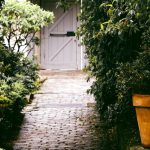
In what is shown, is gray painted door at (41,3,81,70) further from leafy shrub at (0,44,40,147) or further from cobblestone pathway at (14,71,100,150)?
leafy shrub at (0,44,40,147)

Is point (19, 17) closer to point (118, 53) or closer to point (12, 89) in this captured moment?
point (12, 89)

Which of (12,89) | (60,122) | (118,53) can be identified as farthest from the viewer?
(60,122)

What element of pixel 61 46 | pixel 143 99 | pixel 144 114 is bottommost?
pixel 144 114

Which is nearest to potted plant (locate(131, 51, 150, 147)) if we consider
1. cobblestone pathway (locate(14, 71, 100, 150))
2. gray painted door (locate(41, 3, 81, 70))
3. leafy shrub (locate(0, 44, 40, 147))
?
cobblestone pathway (locate(14, 71, 100, 150))

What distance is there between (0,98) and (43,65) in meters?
11.1

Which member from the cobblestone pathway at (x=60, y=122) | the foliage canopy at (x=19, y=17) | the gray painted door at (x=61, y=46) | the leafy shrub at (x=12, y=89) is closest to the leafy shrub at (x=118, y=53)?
the cobblestone pathway at (x=60, y=122)

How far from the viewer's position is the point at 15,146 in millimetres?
7352

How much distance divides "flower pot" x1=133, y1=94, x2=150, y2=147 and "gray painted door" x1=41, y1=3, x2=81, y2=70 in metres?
12.2

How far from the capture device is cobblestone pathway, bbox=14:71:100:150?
7418 millimetres

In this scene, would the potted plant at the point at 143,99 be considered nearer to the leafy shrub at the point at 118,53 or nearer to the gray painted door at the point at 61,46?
the leafy shrub at the point at 118,53

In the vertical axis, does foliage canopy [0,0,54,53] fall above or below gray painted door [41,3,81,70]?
above

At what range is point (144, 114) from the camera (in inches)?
233

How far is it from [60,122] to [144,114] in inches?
132

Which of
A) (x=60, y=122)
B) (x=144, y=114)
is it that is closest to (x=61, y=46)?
(x=60, y=122)
